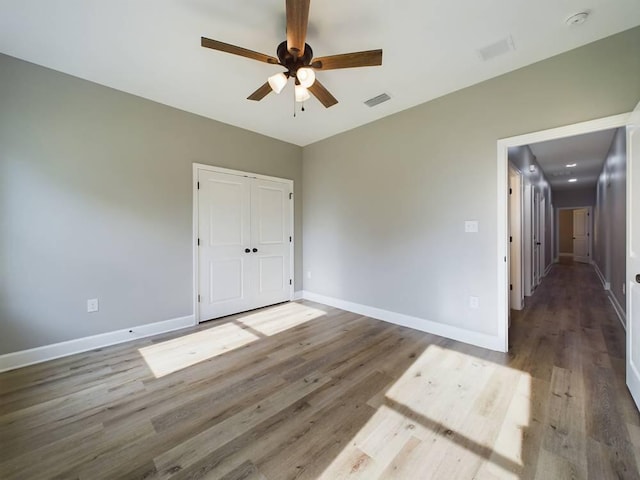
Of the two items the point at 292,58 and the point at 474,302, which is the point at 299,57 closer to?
the point at 292,58

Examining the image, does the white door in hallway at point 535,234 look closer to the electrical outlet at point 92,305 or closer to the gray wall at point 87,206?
the gray wall at point 87,206

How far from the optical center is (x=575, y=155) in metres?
4.92

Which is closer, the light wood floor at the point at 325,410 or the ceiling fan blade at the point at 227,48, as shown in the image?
the light wood floor at the point at 325,410

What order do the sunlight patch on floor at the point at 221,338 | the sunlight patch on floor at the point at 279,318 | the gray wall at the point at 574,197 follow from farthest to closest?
the gray wall at the point at 574,197, the sunlight patch on floor at the point at 279,318, the sunlight patch on floor at the point at 221,338

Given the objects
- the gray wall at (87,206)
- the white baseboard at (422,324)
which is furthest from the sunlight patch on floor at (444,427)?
the gray wall at (87,206)

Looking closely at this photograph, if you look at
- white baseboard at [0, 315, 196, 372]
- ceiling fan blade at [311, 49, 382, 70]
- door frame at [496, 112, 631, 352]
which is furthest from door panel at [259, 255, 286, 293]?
door frame at [496, 112, 631, 352]

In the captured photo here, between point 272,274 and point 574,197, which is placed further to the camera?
point 574,197

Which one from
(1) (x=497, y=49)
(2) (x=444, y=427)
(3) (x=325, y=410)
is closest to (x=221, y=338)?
(3) (x=325, y=410)

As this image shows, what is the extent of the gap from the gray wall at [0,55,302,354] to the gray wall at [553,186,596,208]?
11681mm

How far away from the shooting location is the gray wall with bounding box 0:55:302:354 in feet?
7.68

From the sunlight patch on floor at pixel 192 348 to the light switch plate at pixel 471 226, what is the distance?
8.58 ft

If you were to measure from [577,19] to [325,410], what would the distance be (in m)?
3.28

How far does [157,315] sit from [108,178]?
5.26ft

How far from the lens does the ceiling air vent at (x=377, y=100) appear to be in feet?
9.78
